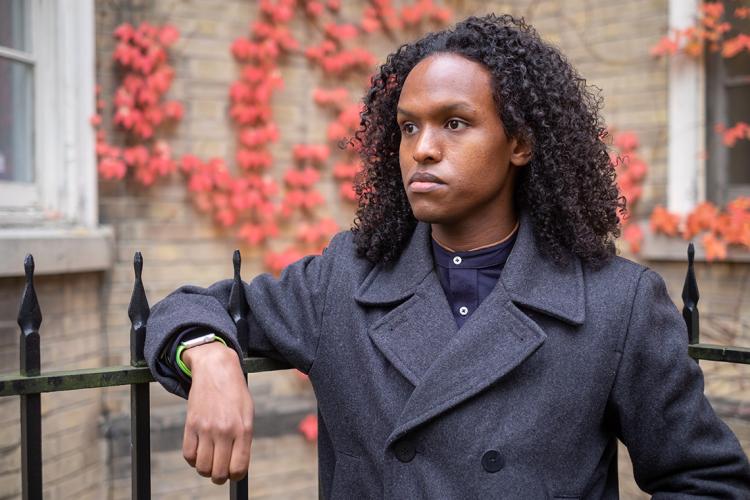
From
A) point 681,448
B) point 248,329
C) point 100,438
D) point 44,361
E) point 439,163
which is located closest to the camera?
point 681,448

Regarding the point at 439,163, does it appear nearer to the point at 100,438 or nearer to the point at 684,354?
the point at 684,354

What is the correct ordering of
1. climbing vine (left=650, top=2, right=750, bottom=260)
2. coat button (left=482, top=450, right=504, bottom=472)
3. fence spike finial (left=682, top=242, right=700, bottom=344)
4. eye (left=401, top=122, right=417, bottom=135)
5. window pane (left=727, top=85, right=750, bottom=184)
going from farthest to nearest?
window pane (left=727, top=85, right=750, bottom=184) → climbing vine (left=650, top=2, right=750, bottom=260) → fence spike finial (left=682, top=242, right=700, bottom=344) → eye (left=401, top=122, right=417, bottom=135) → coat button (left=482, top=450, right=504, bottom=472)

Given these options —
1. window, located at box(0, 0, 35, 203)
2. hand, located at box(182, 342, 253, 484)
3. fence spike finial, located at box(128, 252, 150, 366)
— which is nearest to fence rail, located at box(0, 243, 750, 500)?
fence spike finial, located at box(128, 252, 150, 366)

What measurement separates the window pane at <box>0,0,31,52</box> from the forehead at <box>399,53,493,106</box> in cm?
300

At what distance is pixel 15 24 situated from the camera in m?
4.16

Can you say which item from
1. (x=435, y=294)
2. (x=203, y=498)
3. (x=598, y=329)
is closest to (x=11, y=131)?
(x=203, y=498)

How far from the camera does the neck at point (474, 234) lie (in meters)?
1.92

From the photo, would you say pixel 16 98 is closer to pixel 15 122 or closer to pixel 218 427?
pixel 15 122

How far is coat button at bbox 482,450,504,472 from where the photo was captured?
164 centimetres

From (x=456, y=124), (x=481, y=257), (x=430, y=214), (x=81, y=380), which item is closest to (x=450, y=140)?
(x=456, y=124)

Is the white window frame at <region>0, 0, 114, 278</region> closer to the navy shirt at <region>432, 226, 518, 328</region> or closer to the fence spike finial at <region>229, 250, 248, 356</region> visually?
the fence spike finial at <region>229, 250, 248, 356</region>

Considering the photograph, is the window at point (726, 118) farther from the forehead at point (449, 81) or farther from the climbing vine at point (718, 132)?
the forehead at point (449, 81)

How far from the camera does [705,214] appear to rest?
4.72m

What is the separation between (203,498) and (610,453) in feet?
11.4
